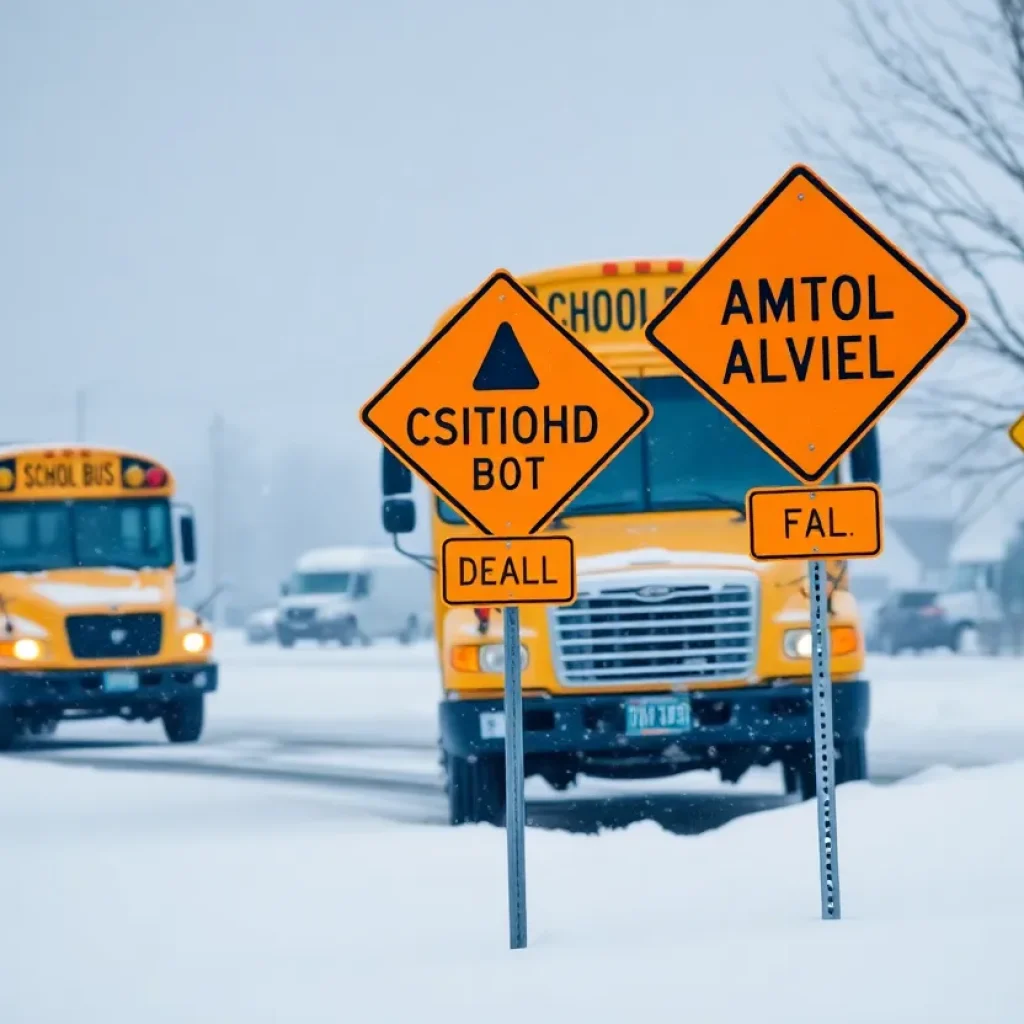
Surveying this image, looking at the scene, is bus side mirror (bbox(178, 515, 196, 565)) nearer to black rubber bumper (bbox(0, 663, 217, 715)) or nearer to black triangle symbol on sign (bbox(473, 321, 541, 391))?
black rubber bumper (bbox(0, 663, 217, 715))

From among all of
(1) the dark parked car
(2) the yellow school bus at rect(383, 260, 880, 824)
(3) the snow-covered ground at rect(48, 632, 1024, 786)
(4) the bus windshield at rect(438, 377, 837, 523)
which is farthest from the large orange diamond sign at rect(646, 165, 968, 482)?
(1) the dark parked car

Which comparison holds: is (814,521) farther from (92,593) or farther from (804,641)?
(92,593)

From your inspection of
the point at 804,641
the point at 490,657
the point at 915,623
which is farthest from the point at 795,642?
the point at 915,623

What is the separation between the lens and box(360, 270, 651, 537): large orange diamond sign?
6574 mm

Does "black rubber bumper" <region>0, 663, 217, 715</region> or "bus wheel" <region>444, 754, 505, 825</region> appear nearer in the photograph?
"bus wheel" <region>444, 754, 505, 825</region>

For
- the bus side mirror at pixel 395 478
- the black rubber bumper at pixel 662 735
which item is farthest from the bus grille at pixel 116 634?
the black rubber bumper at pixel 662 735

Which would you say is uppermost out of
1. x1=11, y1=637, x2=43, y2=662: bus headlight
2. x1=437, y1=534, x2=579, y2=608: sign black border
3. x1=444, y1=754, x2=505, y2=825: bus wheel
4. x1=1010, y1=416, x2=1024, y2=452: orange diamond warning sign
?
x1=1010, y1=416, x2=1024, y2=452: orange diamond warning sign

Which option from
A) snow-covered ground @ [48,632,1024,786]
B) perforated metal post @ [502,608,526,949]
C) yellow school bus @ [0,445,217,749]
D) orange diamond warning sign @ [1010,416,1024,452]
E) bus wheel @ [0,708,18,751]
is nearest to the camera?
perforated metal post @ [502,608,526,949]

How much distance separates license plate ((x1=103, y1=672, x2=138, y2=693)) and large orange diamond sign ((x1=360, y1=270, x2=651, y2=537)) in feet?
38.6

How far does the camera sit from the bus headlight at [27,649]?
1762 centimetres

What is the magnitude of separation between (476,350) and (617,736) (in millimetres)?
3933

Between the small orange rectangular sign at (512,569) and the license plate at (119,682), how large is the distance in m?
11.8

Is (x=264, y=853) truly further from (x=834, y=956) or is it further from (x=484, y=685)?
(x=834, y=956)

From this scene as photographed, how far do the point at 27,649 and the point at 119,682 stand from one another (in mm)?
885
